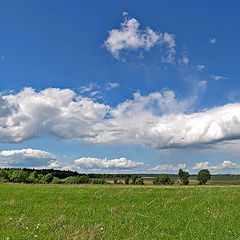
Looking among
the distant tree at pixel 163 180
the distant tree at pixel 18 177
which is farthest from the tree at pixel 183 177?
the distant tree at pixel 18 177

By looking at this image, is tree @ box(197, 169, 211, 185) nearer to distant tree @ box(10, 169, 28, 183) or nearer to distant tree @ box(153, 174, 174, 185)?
distant tree @ box(153, 174, 174, 185)

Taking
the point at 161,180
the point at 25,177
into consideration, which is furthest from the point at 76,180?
the point at 161,180

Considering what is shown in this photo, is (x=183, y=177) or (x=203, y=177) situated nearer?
(x=203, y=177)

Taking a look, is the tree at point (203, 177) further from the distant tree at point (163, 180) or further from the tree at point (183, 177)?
the distant tree at point (163, 180)

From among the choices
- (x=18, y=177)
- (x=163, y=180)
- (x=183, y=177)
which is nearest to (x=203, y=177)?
(x=183, y=177)

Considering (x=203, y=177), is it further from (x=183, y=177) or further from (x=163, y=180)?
(x=163, y=180)

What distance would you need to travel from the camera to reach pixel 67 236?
7.04 metres

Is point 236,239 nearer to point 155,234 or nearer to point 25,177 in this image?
point 155,234

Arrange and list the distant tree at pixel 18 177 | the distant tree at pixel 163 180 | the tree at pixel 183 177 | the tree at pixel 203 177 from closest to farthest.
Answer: the distant tree at pixel 18 177 < the tree at pixel 203 177 < the tree at pixel 183 177 < the distant tree at pixel 163 180

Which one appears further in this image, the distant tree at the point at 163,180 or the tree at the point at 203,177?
the distant tree at the point at 163,180

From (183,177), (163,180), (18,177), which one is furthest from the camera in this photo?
(163,180)

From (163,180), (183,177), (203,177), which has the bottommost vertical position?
(163,180)

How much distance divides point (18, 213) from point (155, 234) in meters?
8.00

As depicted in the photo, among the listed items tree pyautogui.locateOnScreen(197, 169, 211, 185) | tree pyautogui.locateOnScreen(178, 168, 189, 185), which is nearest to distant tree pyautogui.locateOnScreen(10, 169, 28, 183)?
tree pyautogui.locateOnScreen(178, 168, 189, 185)
